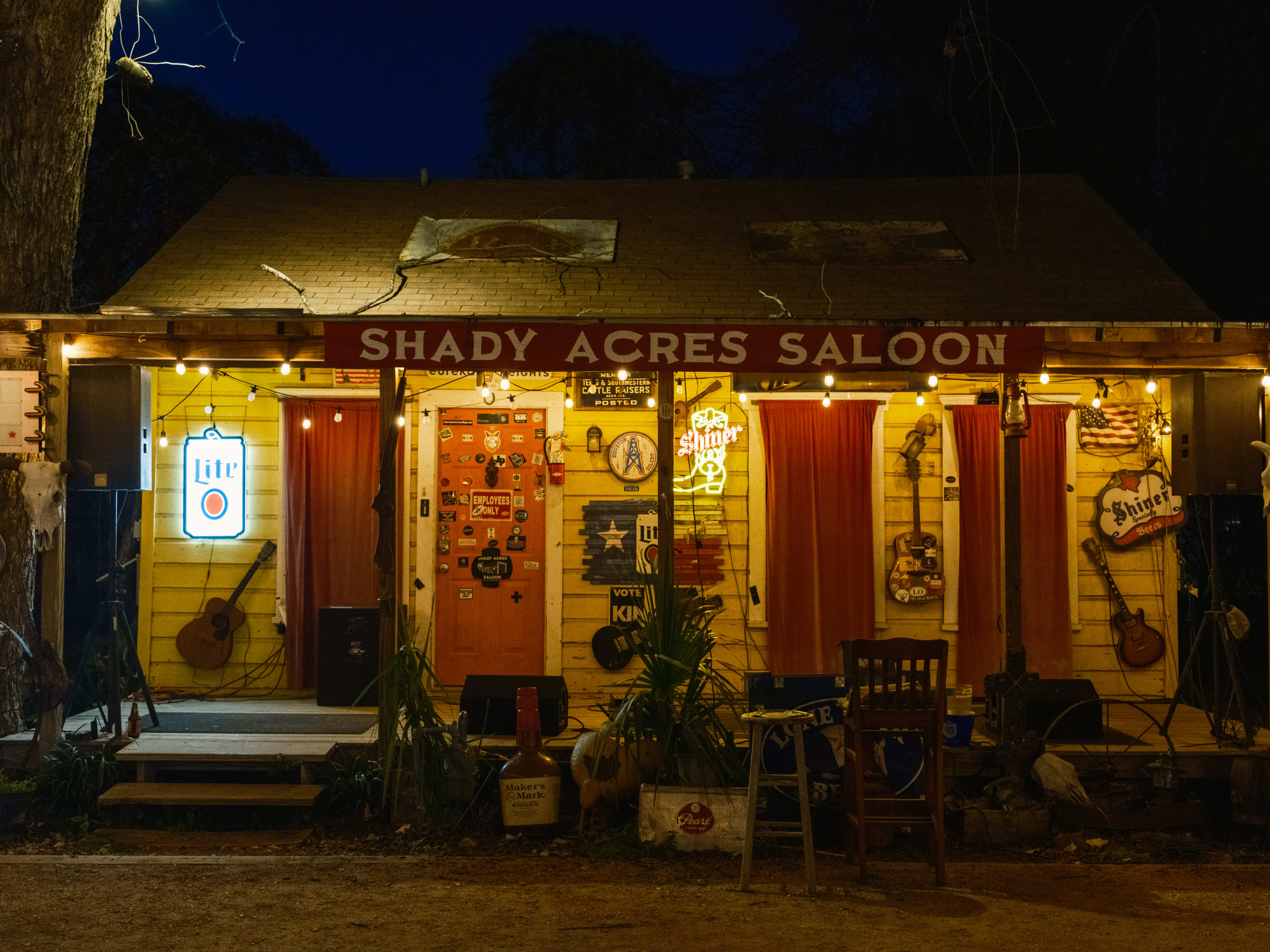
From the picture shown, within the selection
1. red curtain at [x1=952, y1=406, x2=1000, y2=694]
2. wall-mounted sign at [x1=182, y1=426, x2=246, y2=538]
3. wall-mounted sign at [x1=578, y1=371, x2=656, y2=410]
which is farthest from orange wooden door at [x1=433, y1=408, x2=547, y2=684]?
red curtain at [x1=952, y1=406, x2=1000, y2=694]

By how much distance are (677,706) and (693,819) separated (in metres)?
0.66

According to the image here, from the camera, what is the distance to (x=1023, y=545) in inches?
356

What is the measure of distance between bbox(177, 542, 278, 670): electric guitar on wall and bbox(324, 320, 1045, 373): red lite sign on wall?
10.6 feet

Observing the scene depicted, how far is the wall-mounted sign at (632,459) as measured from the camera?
9086mm

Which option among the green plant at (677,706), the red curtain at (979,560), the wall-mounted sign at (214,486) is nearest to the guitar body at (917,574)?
the red curtain at (979,560)

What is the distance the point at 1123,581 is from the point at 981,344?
10.7ft

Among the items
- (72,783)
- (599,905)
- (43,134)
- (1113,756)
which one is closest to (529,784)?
(599,905)

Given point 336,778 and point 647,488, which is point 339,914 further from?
point 647,488

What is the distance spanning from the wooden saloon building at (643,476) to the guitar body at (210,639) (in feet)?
0.34

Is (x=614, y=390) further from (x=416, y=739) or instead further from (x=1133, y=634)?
(x=1133, y=634)

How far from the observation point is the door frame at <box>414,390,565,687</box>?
902cm

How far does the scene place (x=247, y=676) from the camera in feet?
30.3

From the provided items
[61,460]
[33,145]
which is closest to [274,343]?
[61,460]

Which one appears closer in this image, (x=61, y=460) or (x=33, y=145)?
(x=61, y=460)
